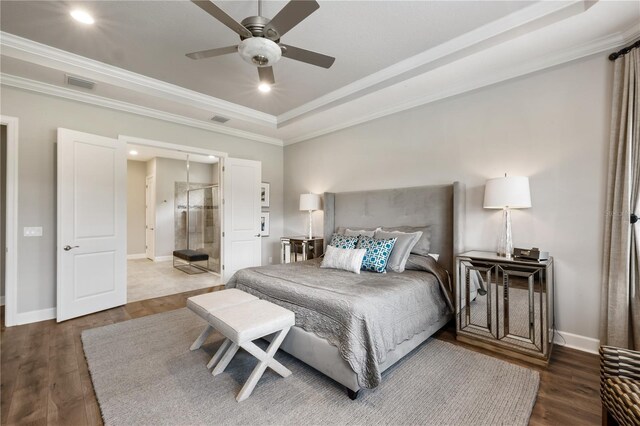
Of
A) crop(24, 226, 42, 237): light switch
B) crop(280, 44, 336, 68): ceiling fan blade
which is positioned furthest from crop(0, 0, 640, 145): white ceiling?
crop(24, 226, 42, 237): light switch

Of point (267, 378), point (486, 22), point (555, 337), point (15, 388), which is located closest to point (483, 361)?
point (555, 337)

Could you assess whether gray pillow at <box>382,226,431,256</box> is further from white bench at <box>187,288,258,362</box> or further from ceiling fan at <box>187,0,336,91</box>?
ceiling fan at <box>187,0,336,91</box>

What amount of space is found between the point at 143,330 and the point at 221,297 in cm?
128

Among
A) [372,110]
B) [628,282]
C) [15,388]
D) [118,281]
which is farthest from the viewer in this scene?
[372,110]

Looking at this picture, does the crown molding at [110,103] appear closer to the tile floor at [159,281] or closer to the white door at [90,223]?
the white door at [90,223]

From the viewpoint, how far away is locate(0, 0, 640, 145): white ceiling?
2.29 metres

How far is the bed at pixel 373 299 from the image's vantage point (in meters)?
1.90

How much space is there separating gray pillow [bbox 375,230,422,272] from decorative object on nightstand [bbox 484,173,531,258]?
31.6 inches

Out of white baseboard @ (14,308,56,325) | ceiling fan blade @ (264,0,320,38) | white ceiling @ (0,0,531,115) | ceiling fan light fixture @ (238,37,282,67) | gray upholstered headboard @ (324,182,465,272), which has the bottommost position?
white baseboard @ (14,308,56,325)

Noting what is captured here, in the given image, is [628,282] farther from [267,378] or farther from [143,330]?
[143,330]

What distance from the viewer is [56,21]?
97.3 inches

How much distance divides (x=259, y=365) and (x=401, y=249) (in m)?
1.84

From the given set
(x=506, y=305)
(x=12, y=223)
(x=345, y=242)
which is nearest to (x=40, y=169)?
(x=12, y=223)

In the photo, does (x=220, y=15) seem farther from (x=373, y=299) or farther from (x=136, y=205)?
(x=136, y=205)
